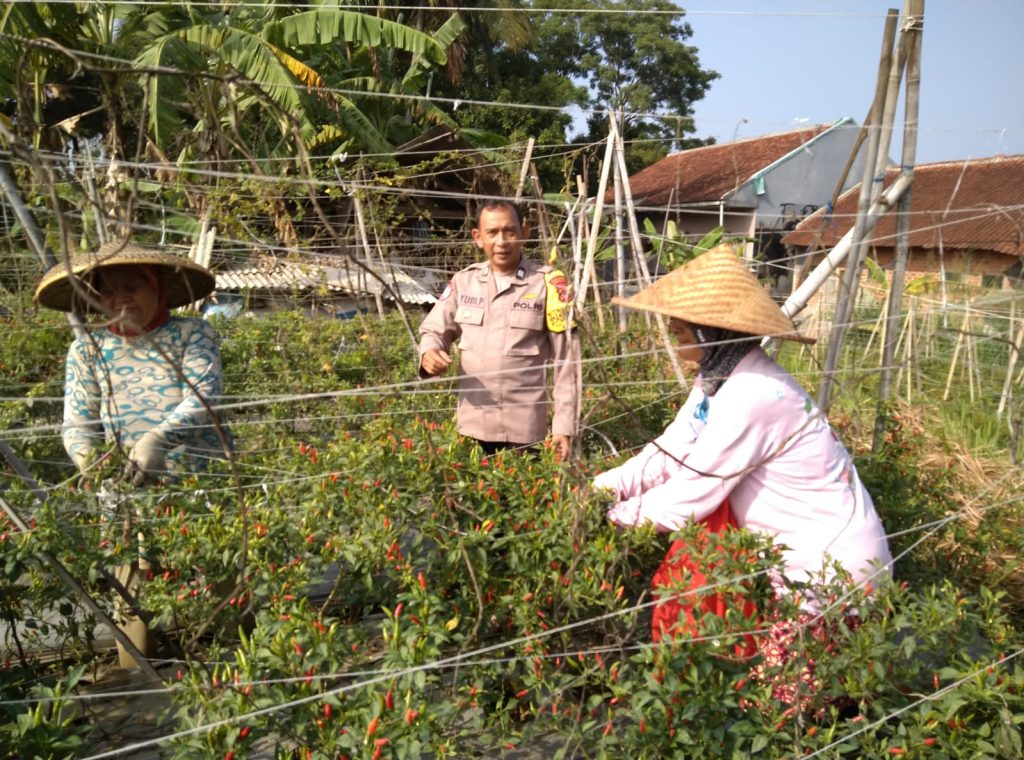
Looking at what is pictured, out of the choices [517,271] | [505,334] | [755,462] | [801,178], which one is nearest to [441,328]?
[505,334]

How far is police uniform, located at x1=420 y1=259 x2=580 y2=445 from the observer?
2959mm

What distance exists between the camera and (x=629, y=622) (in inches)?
73.1

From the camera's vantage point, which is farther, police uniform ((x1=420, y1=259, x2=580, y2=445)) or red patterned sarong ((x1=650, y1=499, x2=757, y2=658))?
police uniform ((x1=420, y1=259, x2=580, y2=445))

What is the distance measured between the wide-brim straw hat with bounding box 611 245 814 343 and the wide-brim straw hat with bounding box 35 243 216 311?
1.35 metres

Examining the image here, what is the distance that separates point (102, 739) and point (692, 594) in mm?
1647

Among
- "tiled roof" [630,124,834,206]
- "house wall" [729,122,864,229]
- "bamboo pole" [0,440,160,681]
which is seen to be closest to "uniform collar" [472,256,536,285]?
"bamboo pole" [0,440,160,681]

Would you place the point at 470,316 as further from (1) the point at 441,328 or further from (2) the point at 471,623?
(2) the point at 471,623

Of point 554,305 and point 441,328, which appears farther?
point 441,328

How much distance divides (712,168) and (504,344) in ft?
63.7

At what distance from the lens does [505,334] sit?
2.97m

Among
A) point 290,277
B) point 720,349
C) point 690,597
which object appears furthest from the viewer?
point 290,277

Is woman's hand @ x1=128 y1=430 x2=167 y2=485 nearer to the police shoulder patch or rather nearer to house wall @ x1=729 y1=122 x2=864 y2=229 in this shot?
the police shoulder patch

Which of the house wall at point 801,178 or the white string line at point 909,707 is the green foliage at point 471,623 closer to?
the white string line at point 909,707

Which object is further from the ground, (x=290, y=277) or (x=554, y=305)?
(x=554, y=305)
